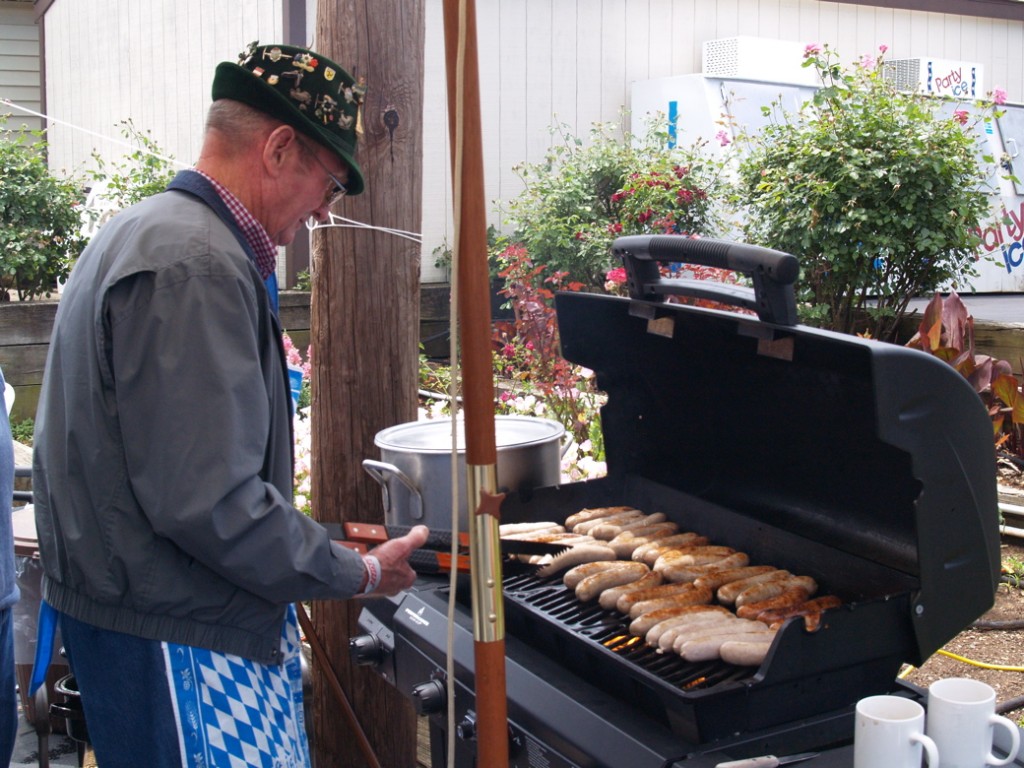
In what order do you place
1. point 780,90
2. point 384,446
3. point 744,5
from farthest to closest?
1. point 744,5
2. point 780,90
3. point 384,446

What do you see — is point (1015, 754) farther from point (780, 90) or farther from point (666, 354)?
point (780, 90)

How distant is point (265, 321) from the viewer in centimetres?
196

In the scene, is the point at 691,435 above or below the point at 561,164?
below

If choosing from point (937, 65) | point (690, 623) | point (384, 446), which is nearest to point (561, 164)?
point (937, 65)

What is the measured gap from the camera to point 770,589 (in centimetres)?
230

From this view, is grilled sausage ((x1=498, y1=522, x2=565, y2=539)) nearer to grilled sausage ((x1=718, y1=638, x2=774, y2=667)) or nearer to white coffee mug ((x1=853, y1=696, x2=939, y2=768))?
grilled sausage ((x1=718, y1=638, x2=774, y2=667))

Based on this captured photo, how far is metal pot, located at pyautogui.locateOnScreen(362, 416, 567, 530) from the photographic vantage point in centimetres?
292

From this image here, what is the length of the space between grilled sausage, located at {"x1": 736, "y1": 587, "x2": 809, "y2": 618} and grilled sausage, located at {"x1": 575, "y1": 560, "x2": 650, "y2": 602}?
29 centimetres

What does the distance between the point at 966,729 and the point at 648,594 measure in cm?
79

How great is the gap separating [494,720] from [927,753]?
712mm

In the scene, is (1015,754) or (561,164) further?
(561,164)

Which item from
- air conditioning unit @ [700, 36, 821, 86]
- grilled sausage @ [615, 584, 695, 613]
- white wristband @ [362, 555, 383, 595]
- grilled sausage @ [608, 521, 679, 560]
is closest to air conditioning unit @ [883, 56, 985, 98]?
air conditioning unit @ [700, 36, 821, 86]

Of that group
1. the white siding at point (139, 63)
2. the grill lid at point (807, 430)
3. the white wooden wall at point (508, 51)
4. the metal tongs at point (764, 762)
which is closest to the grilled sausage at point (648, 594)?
the grill lid at point (807, 430)

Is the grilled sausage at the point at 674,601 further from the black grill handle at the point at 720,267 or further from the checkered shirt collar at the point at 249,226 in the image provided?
the checkered shirt collar at the point at 249,226
